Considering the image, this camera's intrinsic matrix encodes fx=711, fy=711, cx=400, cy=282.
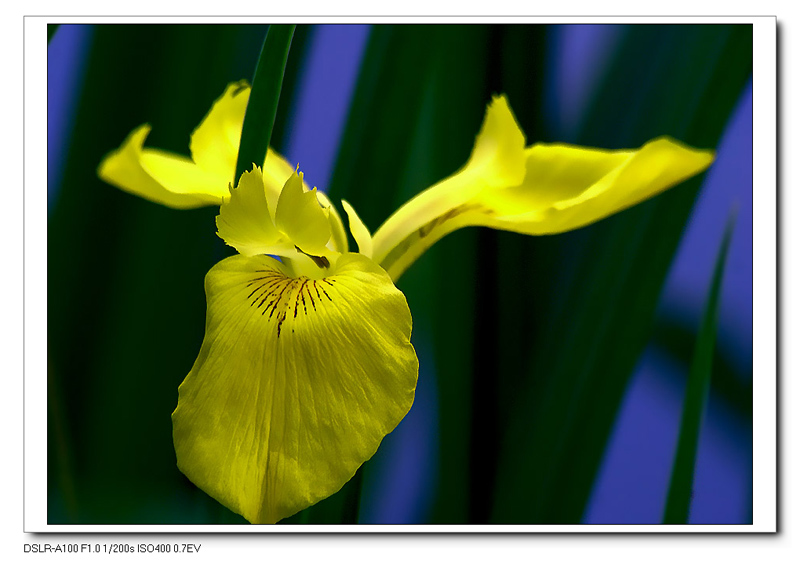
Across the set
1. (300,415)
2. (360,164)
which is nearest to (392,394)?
(300,415)

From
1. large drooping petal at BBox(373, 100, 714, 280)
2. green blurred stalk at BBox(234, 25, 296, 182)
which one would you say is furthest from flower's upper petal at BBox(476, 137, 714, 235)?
green blurred stalk at BBox(234, 25, 296, 182)

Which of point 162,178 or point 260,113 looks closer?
point 260,113

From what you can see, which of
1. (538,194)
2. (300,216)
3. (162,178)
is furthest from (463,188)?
(162,178)

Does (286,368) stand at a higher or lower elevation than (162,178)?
lower

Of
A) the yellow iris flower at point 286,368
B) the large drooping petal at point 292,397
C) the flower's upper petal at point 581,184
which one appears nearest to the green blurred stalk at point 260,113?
the yellow iris flower at point 286,368

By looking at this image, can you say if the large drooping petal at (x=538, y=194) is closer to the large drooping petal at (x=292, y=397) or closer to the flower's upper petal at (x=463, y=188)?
the flower's upper petal at (x=463, y=188)

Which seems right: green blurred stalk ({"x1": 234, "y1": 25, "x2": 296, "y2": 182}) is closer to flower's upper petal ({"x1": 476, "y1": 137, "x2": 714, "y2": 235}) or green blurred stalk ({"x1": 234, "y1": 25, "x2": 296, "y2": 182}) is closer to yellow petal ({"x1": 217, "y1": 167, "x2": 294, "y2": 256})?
yellow petal ({"x1": 217, "y1": 167, "x2": 294, "y2": 256})

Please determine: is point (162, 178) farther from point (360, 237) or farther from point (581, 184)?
point (581, 184)
